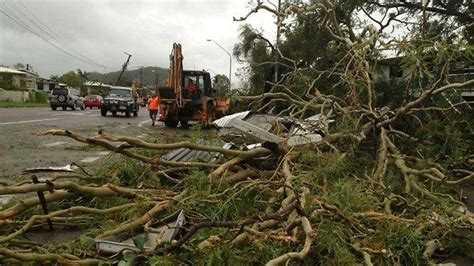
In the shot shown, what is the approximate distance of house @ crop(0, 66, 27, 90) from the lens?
64306mm

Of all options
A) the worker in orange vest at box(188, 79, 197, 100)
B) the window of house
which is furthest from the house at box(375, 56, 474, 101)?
the worker in orange vest at box(188, 79, 197, 100)

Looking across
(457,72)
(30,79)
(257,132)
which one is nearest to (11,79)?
(30,79)

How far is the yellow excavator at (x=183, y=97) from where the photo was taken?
19.3 meters

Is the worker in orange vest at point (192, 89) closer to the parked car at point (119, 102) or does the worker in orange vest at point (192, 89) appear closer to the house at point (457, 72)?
the parked car at point (119, 102)

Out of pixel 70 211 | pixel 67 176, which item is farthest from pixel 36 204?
pixel 67 176

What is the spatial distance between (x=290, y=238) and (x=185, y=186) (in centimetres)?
123

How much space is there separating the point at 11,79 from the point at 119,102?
53.3 metres

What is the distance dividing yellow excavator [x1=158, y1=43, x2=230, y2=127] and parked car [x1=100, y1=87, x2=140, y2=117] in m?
8.80

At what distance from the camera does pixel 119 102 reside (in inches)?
1129

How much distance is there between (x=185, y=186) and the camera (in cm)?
356

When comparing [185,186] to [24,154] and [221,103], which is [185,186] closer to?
[24,154]

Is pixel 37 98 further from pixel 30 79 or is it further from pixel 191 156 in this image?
pixel 191 156

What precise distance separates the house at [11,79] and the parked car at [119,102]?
129ft

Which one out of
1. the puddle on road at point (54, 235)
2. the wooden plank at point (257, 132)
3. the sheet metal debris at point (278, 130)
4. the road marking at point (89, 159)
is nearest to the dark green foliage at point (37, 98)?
the road marking at point (89, 159)
